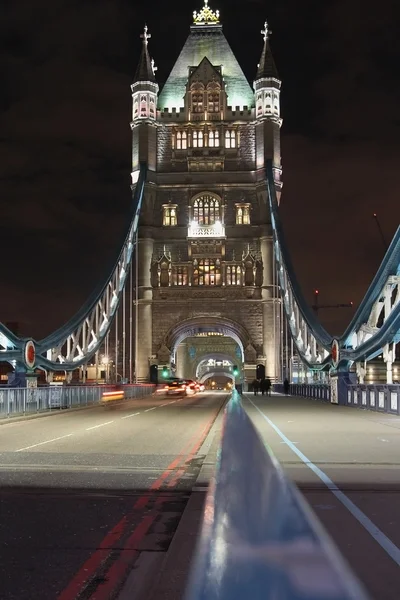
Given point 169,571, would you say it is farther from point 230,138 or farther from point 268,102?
point 268,102

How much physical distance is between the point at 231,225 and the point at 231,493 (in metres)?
78.9

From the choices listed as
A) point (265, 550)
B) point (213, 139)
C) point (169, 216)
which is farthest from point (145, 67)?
point (265, 550)

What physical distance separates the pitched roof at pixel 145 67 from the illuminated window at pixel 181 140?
7.09 metres

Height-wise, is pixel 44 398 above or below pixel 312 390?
above

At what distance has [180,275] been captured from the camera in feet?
265

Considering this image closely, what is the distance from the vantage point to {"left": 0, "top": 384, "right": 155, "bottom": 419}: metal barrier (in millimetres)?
28427

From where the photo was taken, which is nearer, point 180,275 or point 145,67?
point 180,275

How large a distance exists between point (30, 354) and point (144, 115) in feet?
171

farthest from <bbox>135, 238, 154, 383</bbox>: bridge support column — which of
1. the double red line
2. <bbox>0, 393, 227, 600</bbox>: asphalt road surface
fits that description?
the double red line

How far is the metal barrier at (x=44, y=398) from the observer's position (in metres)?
28.4

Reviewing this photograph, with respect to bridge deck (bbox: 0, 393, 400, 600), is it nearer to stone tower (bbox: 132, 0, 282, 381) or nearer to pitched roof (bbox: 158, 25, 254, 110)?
stone tower (bbox: 132, 0, 282, 381)

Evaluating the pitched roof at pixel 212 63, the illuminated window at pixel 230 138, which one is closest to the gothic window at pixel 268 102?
the pitched roof at pixel 212 63

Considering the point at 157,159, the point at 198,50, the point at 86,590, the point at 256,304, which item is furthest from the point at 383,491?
the point at 198,50

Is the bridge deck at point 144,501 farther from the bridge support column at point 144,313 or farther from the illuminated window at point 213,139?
the illuminated window at point 213,139
